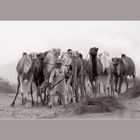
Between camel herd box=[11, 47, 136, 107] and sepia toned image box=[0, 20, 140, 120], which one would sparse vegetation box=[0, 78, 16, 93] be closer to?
sepia toned image box=[0, 20, 140, 120]

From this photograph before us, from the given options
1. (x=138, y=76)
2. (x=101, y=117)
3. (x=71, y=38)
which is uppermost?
(x=71, y=38)

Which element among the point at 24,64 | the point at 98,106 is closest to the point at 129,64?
the point at 98,106

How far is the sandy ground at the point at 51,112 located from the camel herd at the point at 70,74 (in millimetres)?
129

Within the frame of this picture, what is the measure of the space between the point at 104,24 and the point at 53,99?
5.35 ft

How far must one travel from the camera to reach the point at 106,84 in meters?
11.3

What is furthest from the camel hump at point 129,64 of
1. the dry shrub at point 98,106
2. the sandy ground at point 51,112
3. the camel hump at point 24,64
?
the camel hump at point 24,64

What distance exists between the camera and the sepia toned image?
11164 millimetres

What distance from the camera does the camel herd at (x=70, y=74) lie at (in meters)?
11.2

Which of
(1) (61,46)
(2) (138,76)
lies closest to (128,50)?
(2) (138,76)

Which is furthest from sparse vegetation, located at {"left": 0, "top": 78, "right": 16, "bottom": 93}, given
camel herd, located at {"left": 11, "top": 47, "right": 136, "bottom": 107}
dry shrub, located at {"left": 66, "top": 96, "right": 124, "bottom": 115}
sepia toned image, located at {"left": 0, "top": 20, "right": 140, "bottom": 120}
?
dry shrub, located at {"left": 66, "top": 96, "right": 124, "bottom": 115}

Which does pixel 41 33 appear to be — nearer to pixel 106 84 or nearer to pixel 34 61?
pixel 34 61

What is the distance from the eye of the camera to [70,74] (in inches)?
443

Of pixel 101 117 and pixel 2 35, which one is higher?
pixel 2 35

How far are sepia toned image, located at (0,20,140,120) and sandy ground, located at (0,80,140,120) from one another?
0.02 m
